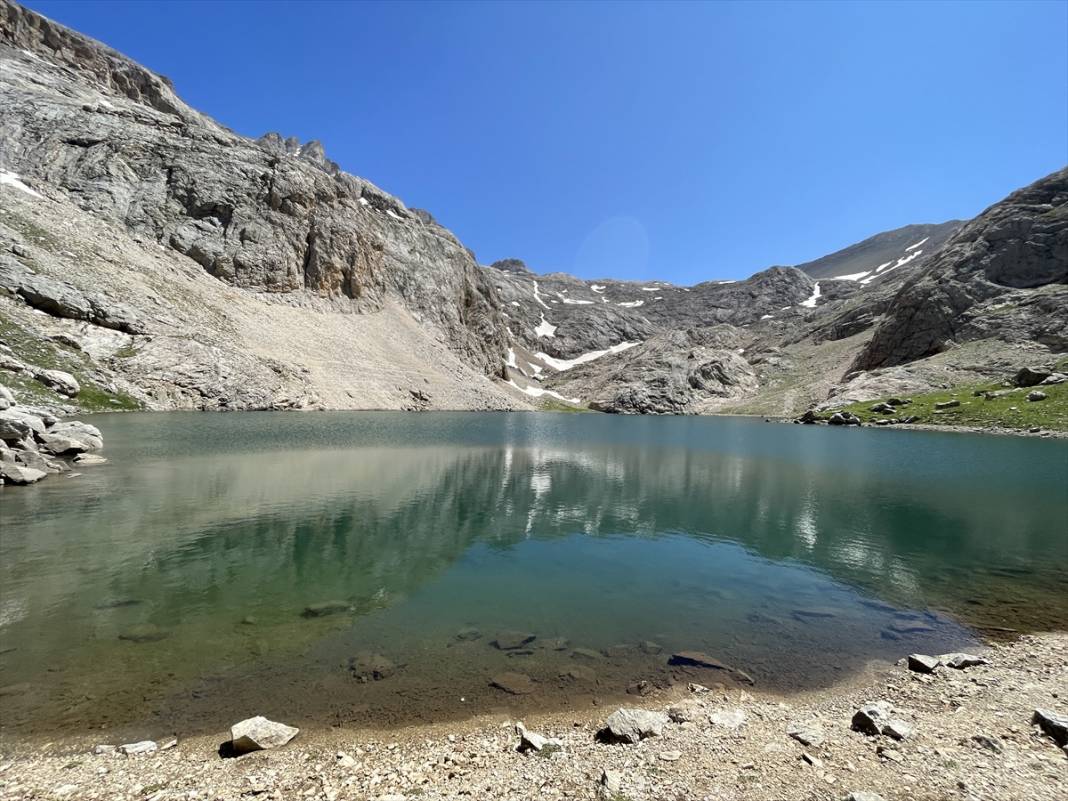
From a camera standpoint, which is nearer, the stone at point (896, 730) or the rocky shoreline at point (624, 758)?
the rocky shoreline at point (624, 758)

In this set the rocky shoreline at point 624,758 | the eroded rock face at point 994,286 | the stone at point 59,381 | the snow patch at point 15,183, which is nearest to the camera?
the rocky shoreline at point 624,758

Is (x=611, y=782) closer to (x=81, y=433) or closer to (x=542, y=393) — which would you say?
(x=81, y=433)

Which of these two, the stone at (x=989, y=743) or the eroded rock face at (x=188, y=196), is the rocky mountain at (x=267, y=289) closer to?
the eroded rock face at (x=188, y=196)

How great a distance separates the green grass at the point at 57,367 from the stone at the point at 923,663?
197 ft

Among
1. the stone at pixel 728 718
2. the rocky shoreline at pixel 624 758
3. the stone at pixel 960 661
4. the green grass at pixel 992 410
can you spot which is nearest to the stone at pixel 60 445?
the rocky shoreline at pixel 624 758

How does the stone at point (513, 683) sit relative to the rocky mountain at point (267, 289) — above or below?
below

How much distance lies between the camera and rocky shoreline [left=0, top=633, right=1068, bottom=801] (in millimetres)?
6562

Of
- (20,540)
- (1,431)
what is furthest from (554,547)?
(1,431)

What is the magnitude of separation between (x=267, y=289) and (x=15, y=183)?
35619 millimetres

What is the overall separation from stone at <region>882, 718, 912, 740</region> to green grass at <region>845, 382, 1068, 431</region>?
80.7m

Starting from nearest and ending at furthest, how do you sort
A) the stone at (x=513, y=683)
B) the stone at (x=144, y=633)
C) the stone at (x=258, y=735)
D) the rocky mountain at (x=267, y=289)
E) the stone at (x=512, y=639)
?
the stone at (x=258, y=735) → the stone at (x=513, y=683) → the stone at (x=144, y=633) → the stone at (x=512, y=639) → the rocky mountain at (x=267, y=289)

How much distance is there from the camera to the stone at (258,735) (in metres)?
7.44

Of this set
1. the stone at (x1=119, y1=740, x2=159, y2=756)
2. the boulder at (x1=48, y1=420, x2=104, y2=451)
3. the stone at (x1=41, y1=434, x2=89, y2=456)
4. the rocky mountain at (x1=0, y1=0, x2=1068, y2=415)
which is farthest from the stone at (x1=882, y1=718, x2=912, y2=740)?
the rocky mountain at (x1=0, y1=0, x2=1068, y2=415)

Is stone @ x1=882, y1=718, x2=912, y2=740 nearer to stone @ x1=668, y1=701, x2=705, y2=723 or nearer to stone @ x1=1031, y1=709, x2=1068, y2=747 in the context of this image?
stone @ x1=1031, y1=709, x2=1068, y2=747
